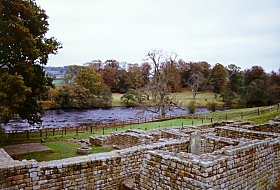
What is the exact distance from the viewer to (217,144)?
9.16 meters

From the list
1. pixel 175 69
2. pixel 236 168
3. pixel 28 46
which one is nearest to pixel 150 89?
pixel 175 69

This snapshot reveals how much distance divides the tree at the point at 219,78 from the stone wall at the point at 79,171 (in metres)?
59.4

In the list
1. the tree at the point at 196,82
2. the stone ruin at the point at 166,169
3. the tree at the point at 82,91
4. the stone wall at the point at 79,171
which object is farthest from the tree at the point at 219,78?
the stone wall at the point at 79,171

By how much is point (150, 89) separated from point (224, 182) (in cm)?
2852

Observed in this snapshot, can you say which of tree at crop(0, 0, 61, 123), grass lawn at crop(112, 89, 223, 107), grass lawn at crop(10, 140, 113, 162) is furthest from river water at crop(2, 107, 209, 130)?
grass lawn at crop(10, 140, 113, 162)

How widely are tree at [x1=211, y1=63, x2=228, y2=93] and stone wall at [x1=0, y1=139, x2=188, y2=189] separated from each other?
195ft

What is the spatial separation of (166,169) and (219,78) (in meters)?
66.0

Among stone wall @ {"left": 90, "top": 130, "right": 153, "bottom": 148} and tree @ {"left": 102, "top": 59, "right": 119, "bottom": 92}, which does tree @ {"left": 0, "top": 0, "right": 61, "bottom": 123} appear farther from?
tree @ {"left": 102, "top": 59, "right": 119, "bottom": 92}

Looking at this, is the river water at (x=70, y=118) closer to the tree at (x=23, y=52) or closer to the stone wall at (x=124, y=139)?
the tree at (x=23, y=52)

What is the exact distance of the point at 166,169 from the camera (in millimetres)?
6234

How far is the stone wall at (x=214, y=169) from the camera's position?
5500 mm

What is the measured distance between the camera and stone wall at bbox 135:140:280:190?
5500 mm

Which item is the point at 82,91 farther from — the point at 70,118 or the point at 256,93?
the point at 256,93

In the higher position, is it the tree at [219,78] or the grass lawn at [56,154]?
the tree at [219,78]
